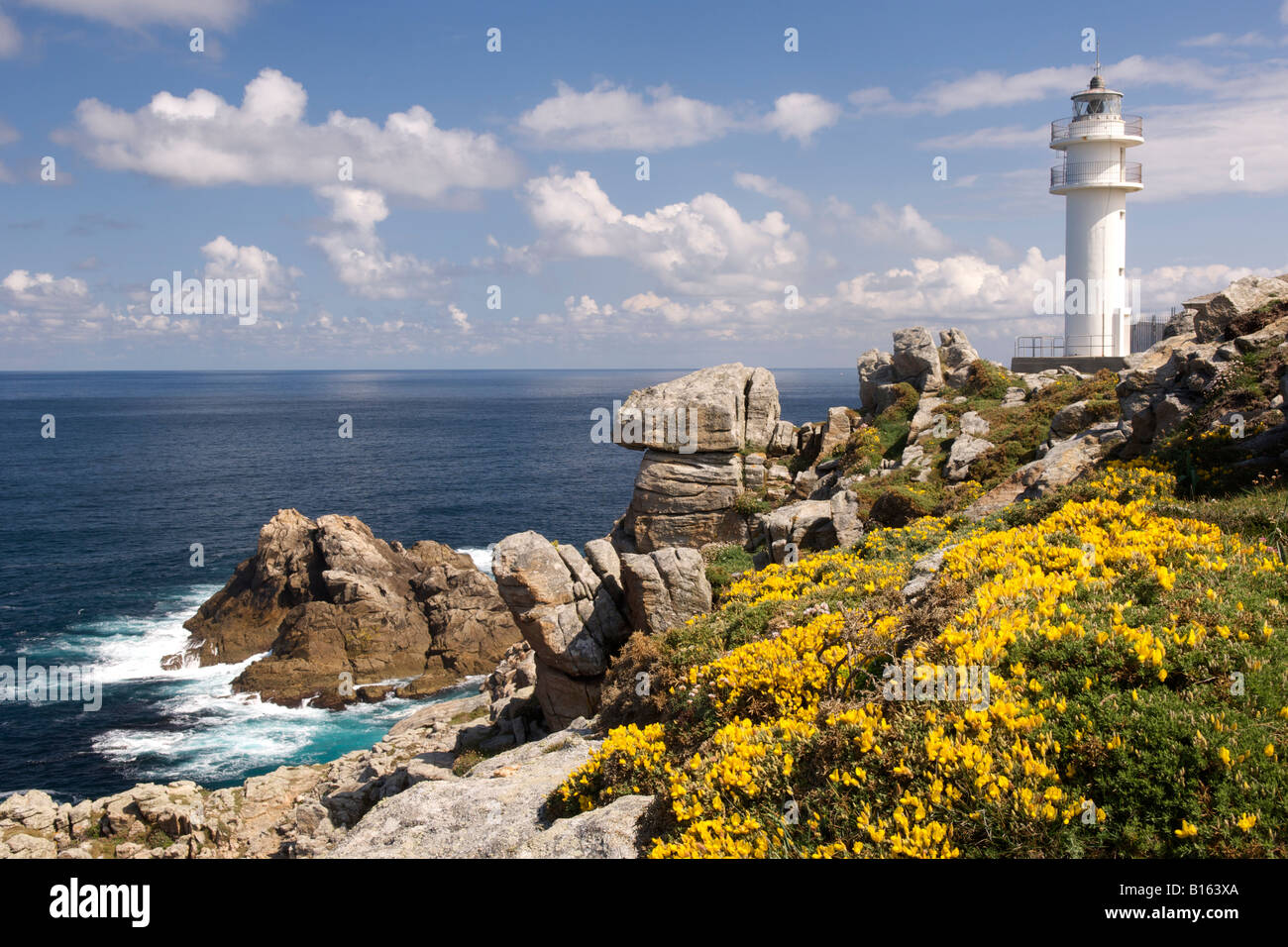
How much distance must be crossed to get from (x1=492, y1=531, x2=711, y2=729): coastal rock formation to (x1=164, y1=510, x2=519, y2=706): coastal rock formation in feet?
73.9

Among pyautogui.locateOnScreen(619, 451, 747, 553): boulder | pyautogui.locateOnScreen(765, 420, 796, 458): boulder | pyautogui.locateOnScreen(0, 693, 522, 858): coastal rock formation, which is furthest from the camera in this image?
pyautogui.locateOnScreen(765, 420, 796, 458): boulder

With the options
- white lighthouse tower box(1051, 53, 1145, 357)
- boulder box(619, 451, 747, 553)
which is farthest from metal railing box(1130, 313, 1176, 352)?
boulder box(619, 451, 747, 553)

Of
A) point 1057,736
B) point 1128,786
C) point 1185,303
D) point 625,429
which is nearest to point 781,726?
point 1057,736

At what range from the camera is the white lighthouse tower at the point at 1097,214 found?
45812 mm

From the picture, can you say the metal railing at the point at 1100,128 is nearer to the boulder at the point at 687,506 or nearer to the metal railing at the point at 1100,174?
the metal railing at the point at 1100,174

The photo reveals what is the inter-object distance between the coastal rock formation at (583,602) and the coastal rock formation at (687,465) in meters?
8.99

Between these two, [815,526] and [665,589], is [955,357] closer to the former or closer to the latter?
[815,526]

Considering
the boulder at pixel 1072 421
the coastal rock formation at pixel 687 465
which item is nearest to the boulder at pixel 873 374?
the coastal rock formation at pixel 687 465

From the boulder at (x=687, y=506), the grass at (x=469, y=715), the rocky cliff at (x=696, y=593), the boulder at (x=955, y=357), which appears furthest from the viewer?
the boulder at (x=955, y=357)

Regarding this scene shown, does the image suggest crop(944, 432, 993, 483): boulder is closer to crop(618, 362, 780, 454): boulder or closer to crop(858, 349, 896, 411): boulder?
crop(618, 362, 780, 454): boulder

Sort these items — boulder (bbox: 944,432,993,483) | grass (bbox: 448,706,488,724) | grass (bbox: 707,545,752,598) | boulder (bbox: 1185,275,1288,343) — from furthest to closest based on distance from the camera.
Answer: grass (bbox: 448,706,488,724), boulder (bbox: 944,432,993,483), grass (bbox: 707,545,752,598), boulder (bbox: 1185,275,1288,343)

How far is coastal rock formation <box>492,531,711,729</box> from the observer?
2280 cm

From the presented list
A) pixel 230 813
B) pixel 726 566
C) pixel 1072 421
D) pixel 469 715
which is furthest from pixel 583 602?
pixel 1072 421
